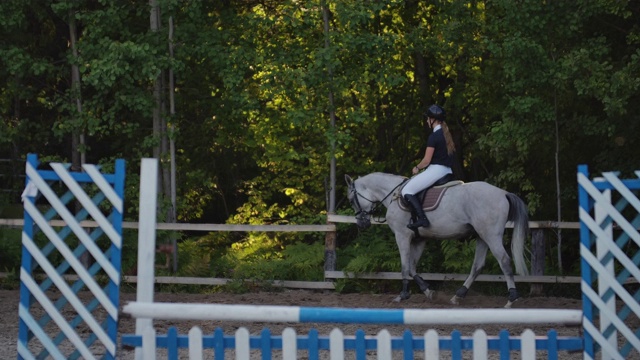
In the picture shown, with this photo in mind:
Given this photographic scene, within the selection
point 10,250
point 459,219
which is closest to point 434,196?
point 459,219

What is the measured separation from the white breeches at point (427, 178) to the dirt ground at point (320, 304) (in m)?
1.51

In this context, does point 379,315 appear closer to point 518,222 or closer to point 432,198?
point 518,222

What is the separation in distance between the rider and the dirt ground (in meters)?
1.24

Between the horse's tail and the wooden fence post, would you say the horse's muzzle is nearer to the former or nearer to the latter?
the horse's tail

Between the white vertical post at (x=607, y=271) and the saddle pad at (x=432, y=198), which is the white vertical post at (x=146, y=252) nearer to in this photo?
the white vertical post at (x=607, y=271)

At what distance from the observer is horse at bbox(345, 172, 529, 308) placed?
13.1m

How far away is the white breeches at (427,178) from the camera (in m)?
13.3

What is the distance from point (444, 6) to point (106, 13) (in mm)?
5449

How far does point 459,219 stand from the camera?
13.3 meters

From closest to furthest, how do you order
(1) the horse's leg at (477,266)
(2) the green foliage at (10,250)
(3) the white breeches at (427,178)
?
(3) the white breeches at (427,178) < (1) the horse's leg at (477,266) < (2) the green foliage at (10,250)

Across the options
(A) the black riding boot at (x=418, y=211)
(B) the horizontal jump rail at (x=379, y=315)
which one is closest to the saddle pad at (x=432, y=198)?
(A) the black riding boot at (x=418, y=211)

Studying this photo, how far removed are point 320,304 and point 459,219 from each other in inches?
83.7

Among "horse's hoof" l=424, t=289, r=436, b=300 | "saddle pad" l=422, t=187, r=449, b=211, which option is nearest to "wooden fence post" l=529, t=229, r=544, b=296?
"horse's hoof" l=424, t=289, r=436, b=300

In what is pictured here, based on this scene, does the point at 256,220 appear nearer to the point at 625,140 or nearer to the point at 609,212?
the point at 625,140
